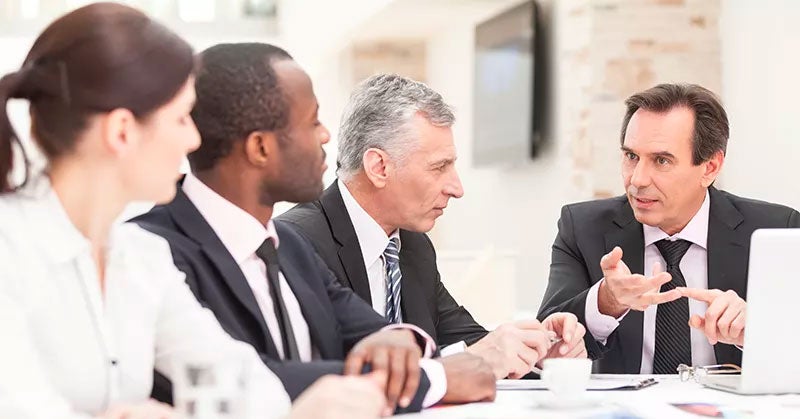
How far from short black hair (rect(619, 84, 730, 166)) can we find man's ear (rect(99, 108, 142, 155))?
5.75ft

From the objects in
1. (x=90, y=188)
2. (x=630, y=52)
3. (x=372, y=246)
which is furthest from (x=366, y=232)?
(x=630, y=52)

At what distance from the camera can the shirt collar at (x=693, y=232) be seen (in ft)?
9.04

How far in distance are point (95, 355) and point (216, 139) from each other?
460 millimetres

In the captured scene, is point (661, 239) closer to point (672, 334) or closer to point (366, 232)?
point (672, 334)

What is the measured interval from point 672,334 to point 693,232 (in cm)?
27

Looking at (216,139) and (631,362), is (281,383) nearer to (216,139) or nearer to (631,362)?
(216,139)

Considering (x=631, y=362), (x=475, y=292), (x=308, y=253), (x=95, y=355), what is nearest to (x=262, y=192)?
(x=308, y=253)

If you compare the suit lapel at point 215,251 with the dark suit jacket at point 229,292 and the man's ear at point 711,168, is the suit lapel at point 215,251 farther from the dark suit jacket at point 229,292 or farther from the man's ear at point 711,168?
the man's ear at point 711,168

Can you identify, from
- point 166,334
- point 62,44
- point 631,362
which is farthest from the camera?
point 631,362

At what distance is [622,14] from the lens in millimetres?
5344

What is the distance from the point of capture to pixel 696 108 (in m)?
2.93

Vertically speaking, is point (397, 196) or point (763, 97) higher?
point (763, 97)

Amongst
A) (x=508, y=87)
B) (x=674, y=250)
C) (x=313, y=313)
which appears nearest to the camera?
(x=313, y=313)

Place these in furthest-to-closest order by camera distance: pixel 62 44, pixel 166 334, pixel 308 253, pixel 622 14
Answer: pixel 622 14 < pixel 308 253 < pixel 166 334 < pixel 62 44
